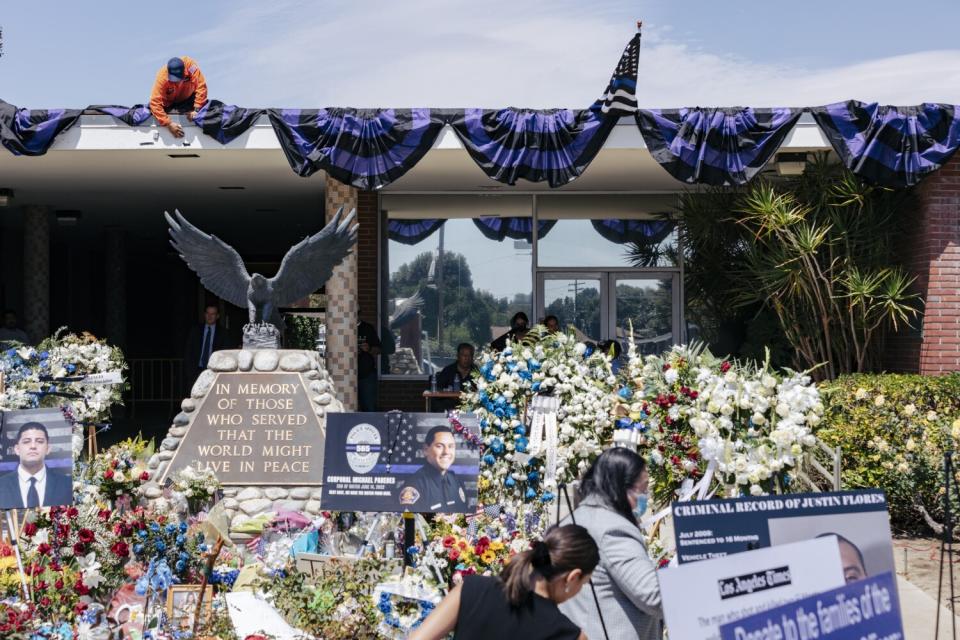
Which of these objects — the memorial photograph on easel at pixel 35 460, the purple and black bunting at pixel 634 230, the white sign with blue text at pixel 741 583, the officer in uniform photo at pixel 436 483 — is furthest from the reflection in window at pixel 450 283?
the white sign with blue text at pixel 741 583

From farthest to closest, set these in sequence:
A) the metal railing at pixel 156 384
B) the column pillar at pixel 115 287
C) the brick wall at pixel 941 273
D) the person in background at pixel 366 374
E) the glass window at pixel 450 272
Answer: the metal railing at pixel 156 384
the column pillar at pixel 115 287
the glass window at pixel 450 272
the person in background at pixel 366 374
the brick wall at pixel 941 273

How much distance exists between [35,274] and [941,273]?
1224cm

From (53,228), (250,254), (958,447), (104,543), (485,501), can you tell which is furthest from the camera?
(250,254)

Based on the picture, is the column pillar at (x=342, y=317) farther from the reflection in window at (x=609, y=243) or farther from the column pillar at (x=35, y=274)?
the column pillar at (x=35, y=274)

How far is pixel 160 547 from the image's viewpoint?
17.7ft

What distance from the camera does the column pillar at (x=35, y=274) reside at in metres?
16.1

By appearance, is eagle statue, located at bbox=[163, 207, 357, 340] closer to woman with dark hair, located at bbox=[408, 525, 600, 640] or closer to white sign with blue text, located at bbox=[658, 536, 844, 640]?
woman with dark hair, located at bbox=[408, 525, 600, 640]

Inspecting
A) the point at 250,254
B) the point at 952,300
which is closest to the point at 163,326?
the point at 250,254

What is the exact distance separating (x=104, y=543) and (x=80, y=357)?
5.65m

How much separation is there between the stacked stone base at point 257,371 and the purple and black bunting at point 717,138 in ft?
14.1

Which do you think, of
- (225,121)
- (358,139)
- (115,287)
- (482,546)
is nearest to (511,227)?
(358,139)

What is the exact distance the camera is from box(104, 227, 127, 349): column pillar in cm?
2016

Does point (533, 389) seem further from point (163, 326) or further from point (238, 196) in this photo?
point (163, 326)

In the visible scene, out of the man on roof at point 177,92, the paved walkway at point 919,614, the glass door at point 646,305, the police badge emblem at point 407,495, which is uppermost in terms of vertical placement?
the man on roof at point 177,92
